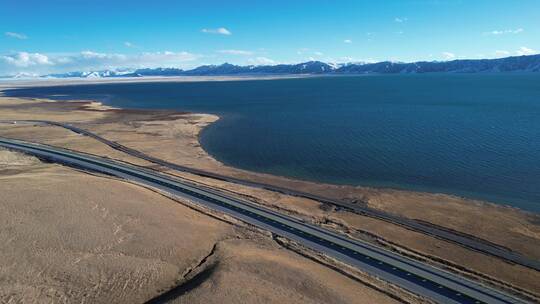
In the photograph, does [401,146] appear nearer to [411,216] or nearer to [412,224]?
[411,216]

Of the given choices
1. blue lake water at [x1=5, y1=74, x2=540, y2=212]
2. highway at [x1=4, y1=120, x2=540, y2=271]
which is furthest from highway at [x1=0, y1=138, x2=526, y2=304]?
blue lake water at [x1=5, y1=74, x2=540, y2=212]

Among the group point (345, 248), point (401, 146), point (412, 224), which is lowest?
point (412, 224)

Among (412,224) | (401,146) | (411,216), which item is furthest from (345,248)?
(401,146)

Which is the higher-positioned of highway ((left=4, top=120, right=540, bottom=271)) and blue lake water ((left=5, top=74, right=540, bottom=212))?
blue lake water ((left=5, top=74, right=540, bottom=212))

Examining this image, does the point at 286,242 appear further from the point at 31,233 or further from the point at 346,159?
the point at 346,159

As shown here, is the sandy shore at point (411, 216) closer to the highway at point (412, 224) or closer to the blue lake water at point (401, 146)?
the highway at point (412, 224)

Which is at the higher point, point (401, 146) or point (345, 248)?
point (401, 146)

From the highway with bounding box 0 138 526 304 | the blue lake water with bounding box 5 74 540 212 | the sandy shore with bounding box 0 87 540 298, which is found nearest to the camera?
the highway with bounding box 0 138 526 304

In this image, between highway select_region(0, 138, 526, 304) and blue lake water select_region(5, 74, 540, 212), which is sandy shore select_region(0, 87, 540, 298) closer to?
highway select_region(0, 138, 526, 304)

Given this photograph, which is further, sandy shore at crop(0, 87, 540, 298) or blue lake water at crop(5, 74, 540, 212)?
blue lake water at crop(5, 74, 540, 212)
